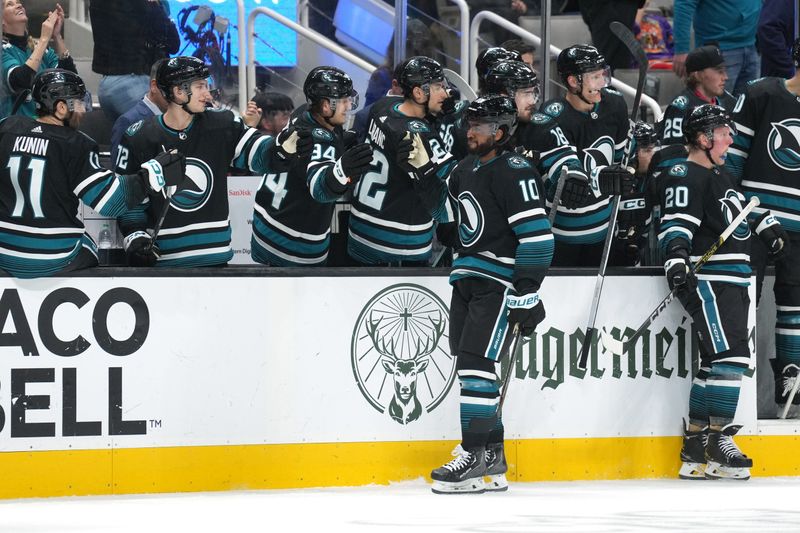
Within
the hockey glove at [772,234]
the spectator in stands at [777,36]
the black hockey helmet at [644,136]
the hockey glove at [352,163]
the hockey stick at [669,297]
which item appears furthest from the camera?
the spectator in stands at [777,36]

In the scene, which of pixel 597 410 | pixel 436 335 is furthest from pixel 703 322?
pixel 436 335

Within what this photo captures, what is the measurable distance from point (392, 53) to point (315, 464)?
223 centimetres

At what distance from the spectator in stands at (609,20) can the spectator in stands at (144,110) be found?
97.3 inches

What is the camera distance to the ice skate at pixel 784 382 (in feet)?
18.6

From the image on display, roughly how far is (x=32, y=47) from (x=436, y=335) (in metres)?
2.02

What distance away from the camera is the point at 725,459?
5301 millimetres

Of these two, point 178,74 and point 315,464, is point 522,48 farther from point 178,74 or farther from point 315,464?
point 315,464

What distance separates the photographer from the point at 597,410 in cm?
536

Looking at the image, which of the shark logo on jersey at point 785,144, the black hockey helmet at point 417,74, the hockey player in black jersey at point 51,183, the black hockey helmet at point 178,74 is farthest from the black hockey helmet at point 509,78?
the hockey player in black jersey at point 51,183

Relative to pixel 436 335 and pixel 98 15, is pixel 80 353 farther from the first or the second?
pixel 98 15

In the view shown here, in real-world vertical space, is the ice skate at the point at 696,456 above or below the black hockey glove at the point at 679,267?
below

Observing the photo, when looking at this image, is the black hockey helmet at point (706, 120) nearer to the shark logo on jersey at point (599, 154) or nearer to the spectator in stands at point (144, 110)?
the shark logo on jersey at point (599, 154)

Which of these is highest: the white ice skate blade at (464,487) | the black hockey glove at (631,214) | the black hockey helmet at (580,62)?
the black hockey helmet at (580,62)

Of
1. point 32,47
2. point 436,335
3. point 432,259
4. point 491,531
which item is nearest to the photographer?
point 491,531
